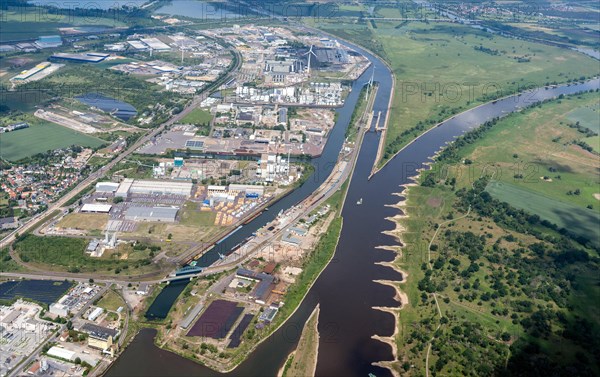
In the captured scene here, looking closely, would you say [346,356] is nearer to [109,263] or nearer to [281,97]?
[109,263]

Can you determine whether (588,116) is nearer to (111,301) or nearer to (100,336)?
(111,301)

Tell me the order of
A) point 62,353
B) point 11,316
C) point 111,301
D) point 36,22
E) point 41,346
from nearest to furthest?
point 62,353 → point 41,346 → point 11,316 → point 111,301 → point 36,22

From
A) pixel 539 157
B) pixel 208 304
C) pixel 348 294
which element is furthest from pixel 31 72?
pixel 539 157

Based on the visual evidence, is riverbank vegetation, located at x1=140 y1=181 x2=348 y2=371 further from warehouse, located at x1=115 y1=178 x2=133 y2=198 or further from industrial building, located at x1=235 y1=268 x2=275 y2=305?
warehouse, located at x1=115 y1=178 x2=133 y2=198

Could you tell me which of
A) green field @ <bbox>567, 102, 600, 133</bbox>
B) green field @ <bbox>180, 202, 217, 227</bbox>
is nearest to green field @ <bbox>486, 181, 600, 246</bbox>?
green field @ <bbox>567, 102, 600, 133</bbox>

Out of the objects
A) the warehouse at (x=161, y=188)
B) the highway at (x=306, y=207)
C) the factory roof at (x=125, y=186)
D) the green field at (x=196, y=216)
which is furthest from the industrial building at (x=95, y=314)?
the warehouse at (x=161, y=188)

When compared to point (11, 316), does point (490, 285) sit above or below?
above

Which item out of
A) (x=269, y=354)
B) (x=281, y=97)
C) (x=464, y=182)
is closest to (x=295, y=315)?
(x=269, y=354)
